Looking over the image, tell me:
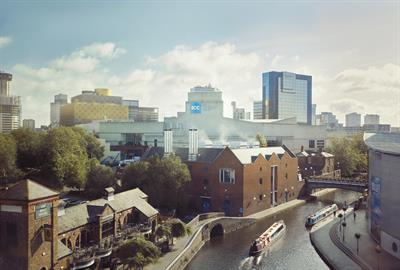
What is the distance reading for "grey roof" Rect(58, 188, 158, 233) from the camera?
1385 inches

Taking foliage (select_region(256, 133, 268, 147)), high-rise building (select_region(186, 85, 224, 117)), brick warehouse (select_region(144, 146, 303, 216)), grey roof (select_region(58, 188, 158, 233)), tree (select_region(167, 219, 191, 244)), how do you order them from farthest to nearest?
high-rise building (select_region(186, 85, 224, 117)) < foliage (select_region(256, 133, 268, 147)) < brick warehouse (select_region(144, 146, 303, 216)) < tree (select_region(167, 219, 191, 244)) < grey roof (select_region(58, 188, 158, 233))

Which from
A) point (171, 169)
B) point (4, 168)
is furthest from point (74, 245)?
point (4, 168)

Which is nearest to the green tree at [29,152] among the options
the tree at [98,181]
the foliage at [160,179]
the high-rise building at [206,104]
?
the tree at [98,181]

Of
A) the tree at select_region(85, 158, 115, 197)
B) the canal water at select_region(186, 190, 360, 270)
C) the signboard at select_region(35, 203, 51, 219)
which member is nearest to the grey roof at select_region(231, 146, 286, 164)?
the canal water at select_region(186, 190, 360, 270)

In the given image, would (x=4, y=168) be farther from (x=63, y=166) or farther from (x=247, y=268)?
(x=247, y=268)

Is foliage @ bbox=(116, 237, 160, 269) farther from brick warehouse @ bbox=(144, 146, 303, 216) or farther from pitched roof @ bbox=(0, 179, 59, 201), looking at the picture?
brick warehouse @ bbox=(144, 146, 303, 216)

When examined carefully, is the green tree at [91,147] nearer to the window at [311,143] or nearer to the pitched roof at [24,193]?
the pitched roof at [24,193]

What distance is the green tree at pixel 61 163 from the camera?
2295 inches

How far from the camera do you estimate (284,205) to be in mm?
68875

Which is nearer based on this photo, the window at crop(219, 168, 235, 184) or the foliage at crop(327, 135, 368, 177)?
the window at crop(219, 168, 235, 184)

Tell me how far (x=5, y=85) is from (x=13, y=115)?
74.4 feet

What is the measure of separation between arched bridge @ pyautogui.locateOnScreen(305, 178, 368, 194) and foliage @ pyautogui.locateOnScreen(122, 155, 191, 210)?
104 ft

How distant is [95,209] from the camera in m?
38.5

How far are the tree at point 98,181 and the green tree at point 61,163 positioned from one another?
1.28m
